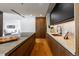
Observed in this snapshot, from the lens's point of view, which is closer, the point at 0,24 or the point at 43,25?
the point at 0,24

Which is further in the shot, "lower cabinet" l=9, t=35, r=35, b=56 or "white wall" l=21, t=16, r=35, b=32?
"white wall" l=21, t=16, r=35, b=32

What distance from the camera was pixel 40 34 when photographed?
36.3ft

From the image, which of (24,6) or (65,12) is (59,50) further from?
(24,6)

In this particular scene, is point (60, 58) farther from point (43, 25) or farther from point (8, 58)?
point (43, 25)

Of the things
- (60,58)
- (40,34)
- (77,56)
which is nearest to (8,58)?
(60,58)

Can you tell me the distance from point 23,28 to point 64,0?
1049cm

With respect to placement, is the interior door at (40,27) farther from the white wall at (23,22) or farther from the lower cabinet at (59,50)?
the lower cabinet at (59,50)

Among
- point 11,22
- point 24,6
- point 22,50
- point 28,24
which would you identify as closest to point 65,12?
point 22,50

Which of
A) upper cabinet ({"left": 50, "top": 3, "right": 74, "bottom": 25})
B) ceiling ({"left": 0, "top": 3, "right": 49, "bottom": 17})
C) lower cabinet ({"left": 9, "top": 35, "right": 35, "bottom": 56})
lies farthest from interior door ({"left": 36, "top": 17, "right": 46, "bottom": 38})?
lower cabinet ({"left": 9, "top": 35, "right": 35, "bottom": 56})

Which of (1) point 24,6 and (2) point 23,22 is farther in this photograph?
(2) point 23,22

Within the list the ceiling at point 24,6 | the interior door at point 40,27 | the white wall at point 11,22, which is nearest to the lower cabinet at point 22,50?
the ceiling at point 24,6

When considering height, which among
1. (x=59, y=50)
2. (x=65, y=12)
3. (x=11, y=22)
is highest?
(x=11, y=22)

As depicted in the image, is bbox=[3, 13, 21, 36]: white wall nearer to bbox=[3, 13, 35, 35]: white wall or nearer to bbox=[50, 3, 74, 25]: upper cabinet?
bbox=[3, 13, 35, 35]: white wall

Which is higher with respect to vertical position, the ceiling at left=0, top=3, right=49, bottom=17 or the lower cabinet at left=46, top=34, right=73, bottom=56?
the ceiling at left=0, top=3, right=49, bottom=17
